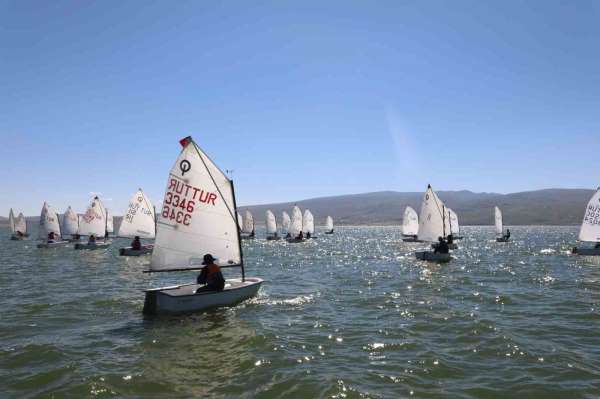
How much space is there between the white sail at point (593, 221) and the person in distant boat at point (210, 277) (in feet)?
136

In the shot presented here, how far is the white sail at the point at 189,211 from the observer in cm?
2195

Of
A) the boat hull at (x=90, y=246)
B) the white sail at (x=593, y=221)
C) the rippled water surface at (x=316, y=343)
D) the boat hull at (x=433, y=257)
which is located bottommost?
the rippled water surface at (x=316, y=343)

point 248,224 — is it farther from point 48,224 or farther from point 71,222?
point 48,224

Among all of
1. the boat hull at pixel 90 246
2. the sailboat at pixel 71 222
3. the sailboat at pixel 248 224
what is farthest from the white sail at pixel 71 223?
the sailboat at pixel 248 224

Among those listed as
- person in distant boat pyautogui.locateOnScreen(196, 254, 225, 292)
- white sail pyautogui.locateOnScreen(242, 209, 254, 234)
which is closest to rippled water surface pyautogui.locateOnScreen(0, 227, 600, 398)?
person in distant boat pyautogui.locateOnScreen(196, 254, 225, 292)

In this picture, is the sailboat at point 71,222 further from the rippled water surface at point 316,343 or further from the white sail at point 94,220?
the rippled water surface at point 316,343

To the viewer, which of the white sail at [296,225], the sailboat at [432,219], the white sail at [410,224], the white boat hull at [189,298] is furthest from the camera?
the white sail at [296,225]

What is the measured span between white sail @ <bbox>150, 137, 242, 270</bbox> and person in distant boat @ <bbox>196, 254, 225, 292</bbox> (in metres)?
1.56

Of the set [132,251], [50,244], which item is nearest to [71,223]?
[50,244]

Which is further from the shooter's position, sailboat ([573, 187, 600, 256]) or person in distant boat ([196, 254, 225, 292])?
sailboat ([573, 187, 600, 256])

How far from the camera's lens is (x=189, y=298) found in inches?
775

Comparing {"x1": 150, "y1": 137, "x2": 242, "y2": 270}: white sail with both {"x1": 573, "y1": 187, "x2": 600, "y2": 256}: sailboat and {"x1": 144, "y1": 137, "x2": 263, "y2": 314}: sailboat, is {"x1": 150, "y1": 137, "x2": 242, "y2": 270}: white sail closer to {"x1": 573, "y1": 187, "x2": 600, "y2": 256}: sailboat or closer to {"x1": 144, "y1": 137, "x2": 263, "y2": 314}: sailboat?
{"x1": 144, "y1": 137, "x2": 263, "y2": 314}: sailboat

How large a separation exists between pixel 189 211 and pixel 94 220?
4906 cm

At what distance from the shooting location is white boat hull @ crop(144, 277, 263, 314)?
19.4 meters
